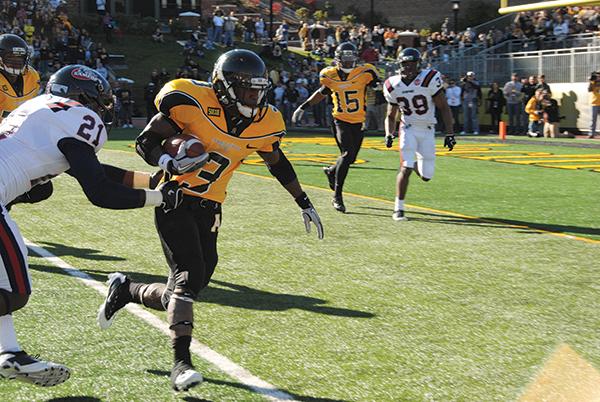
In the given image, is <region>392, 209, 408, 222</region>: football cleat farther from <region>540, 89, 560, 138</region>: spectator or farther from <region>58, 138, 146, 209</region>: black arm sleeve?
<region>540, 89, 560, 138</region>: spectator

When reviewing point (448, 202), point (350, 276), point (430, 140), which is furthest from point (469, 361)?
point (448, 202)

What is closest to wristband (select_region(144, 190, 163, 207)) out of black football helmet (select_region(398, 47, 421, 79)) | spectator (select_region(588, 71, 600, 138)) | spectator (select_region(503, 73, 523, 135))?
black football helmet (select_region(398, 47, 421, 79))

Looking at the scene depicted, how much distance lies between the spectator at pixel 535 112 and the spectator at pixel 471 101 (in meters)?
1.94

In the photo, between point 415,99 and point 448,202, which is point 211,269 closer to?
point 415,99

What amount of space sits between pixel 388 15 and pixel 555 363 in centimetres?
5387

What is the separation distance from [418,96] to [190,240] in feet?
19.0

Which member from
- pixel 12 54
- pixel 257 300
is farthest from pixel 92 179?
pixel 12 54

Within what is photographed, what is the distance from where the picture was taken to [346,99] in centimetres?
1105

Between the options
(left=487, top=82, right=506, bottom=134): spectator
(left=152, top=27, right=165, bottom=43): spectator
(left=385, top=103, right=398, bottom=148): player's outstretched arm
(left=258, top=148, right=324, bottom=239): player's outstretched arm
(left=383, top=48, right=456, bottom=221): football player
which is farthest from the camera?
(left=152, top=27, right=165, bottom=43): spectator

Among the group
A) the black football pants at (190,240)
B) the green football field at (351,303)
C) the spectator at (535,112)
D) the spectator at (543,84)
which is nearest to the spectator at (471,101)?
the spectator at (535,112)

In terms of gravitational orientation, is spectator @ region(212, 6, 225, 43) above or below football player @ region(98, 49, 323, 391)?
above

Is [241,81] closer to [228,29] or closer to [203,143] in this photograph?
[203,143]

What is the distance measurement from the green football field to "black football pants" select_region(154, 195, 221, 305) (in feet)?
1.46

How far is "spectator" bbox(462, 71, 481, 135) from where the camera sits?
25.6 meters
